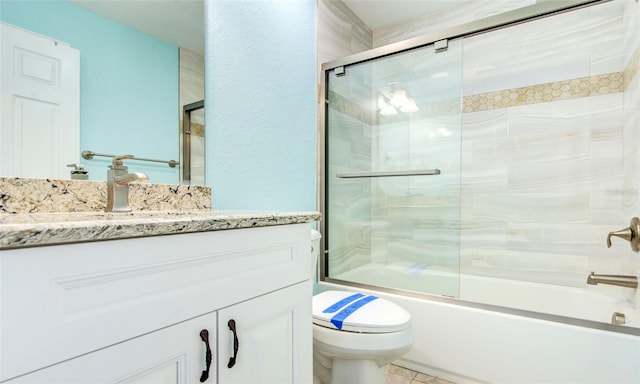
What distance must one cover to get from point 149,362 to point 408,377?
1.38 meters

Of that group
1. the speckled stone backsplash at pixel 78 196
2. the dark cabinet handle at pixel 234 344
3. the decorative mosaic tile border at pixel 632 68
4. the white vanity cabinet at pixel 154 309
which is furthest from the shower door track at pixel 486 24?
the dark cabinet handle at pixel 234 344

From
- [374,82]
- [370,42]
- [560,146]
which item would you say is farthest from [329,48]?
[560,146]

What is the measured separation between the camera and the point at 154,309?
576mm

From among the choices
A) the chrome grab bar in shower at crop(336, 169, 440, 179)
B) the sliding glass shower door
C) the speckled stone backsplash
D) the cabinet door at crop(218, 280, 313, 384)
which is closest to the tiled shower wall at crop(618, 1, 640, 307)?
the sliding glass shower door

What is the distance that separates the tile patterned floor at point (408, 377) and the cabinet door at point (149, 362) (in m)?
1.17

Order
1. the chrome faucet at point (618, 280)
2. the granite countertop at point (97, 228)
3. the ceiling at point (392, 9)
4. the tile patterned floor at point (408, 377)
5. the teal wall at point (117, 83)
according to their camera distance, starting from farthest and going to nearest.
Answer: the ceiling at point (392, 9), the tile patterned floor at point (408, 377), the chrome faucet at point (618, 280), the teal wall at point (117, 83), the granite countertop at point (97, 228)

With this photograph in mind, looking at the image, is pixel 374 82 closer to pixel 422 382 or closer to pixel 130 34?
pixel 130 34

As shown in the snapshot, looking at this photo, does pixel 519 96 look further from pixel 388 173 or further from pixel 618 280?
pixel 618 280

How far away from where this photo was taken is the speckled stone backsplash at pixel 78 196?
86 cm

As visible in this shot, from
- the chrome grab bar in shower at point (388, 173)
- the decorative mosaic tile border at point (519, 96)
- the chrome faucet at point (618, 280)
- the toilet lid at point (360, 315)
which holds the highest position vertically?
the decorative mosaic tile border at point (519, 96)

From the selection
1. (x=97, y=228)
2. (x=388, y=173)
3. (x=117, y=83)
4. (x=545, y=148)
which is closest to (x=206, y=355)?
(x=97, y=228)

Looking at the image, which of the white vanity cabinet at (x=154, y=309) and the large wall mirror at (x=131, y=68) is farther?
the large wall mirror at (x=131, y=68)

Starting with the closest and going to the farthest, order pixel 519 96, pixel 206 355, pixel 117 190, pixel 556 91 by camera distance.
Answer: pixel 206 355 < pixel 117 190 < pixel 556 91 < pixel 519 96

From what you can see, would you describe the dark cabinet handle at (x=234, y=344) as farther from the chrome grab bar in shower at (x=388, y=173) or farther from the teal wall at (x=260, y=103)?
the chrome grab bar in shower at (x=388, y=173)
